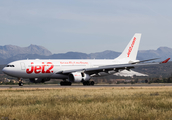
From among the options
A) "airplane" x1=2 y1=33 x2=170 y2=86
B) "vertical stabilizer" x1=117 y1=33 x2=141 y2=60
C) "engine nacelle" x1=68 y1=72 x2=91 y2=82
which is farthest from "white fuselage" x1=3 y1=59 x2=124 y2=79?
"vertical stabilizer" x1=117 y1=33 x2=141 y2=60

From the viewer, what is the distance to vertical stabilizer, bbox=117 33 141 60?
6444cm

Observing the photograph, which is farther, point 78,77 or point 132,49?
point 132,49

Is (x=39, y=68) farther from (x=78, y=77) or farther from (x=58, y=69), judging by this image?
(x=78, y=77)

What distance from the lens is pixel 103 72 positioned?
2185 inches

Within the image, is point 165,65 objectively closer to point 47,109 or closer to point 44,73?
point 44,73

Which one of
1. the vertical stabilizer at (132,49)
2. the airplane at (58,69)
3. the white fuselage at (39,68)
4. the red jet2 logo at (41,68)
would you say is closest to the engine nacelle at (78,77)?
the airplane at (58,69)

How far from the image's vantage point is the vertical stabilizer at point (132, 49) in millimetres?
64438

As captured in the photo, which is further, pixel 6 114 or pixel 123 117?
pixel 6 114

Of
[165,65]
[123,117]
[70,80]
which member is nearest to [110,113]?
[123,117]

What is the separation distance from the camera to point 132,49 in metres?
65.3

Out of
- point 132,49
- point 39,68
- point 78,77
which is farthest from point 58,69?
point 132,49

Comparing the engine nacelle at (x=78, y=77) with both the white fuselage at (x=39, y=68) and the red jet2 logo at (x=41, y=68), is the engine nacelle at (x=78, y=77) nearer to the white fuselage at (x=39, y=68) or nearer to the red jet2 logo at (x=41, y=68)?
the white fuselage at (x=39, y=68)

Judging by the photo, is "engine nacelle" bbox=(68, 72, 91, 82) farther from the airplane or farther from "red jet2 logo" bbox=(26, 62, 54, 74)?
"red jet2 logo" bbox=(26, 62, 54, 74)

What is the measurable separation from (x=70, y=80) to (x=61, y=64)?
3674mm
